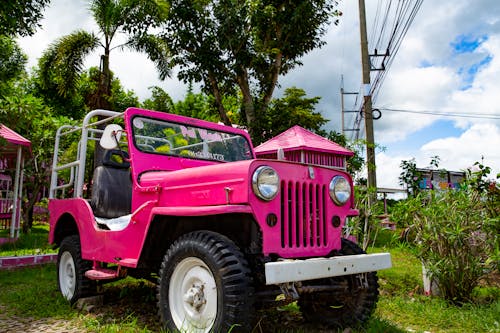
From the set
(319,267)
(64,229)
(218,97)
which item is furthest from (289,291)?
(218,97)

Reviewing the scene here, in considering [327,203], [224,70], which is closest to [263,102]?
[224,70]

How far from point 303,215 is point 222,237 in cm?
68

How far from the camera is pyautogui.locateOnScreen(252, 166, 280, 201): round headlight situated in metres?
2.96

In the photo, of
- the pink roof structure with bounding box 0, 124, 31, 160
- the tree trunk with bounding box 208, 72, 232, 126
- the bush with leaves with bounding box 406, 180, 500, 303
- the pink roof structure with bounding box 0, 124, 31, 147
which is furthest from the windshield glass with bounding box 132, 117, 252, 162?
the tree trunk with bounding box 208, 72, 232, 126

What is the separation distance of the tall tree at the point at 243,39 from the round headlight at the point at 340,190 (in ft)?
34.8

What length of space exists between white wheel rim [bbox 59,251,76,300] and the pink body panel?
0.96m

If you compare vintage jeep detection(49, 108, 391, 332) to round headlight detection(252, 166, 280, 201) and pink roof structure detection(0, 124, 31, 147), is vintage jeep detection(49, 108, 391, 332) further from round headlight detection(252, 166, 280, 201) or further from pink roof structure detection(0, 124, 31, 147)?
pink roof structure detection(0, 124, 31, 147)

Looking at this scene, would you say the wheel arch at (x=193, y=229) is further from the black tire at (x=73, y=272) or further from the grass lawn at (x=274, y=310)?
the black tire at (x=73, y=272)

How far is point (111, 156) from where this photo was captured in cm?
489

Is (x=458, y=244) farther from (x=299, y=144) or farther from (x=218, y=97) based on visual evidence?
(x=218, y=97)

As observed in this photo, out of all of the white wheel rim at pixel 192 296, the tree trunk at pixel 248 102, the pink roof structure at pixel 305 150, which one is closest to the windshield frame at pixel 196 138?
the white wheel rim at pixel 192 296

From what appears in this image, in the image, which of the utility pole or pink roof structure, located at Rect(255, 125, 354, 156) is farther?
the utility pole

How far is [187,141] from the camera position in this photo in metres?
4.71

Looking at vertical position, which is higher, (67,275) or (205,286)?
(205,286)
